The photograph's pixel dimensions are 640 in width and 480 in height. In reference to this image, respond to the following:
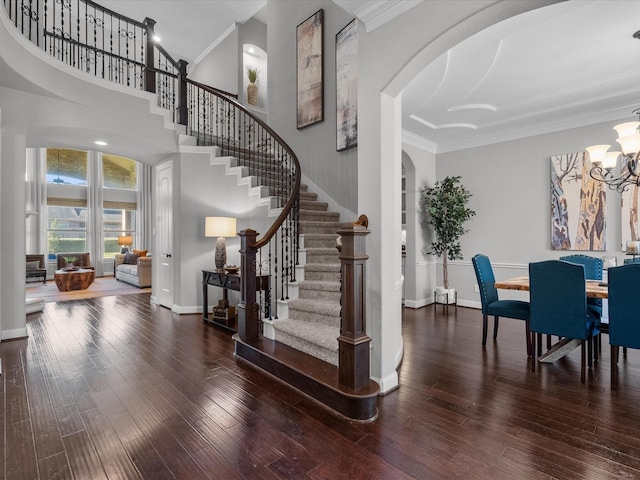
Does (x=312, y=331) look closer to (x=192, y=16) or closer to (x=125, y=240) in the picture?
(x=192, y=16)

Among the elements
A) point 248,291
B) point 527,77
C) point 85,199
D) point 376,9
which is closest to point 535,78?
point 527,77

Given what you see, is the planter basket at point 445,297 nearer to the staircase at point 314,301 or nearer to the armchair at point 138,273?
the staircase at point 314,301

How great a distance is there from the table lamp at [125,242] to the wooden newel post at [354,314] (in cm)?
1047

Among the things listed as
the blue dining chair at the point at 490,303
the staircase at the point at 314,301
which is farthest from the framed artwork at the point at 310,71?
the blue dining chair at the point at 490,303

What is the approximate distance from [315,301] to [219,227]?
2.22m

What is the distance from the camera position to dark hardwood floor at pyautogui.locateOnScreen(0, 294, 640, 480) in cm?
175

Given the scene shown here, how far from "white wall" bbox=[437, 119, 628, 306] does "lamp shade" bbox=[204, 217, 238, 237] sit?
409 centimetres

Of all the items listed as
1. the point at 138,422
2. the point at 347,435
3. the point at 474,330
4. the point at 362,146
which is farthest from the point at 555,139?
the point at 138,422

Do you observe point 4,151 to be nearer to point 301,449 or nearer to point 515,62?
point 301,449

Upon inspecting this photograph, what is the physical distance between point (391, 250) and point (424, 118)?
336 centimetres

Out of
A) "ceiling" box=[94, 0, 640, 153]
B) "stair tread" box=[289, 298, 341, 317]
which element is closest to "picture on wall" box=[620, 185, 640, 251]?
"ceiling" box=[94, 0, 640, 153]

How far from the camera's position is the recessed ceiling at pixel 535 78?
291 cm

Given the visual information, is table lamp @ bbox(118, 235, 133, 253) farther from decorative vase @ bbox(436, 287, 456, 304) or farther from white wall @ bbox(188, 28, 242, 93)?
decorative vase @ bbox(436, 287, 456, 304)

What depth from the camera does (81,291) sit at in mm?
7414
